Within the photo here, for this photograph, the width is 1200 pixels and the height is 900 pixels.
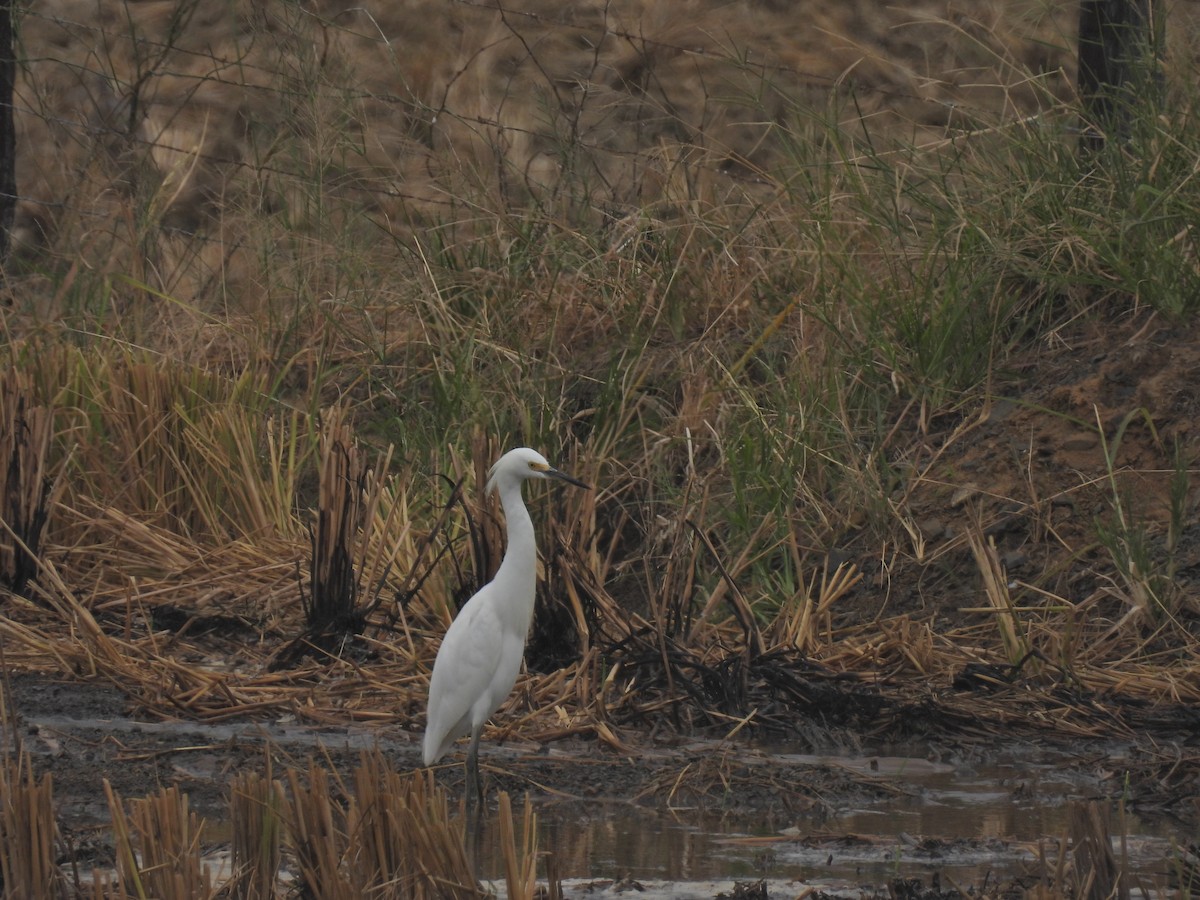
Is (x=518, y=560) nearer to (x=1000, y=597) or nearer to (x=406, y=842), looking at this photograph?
(x=1000, y=597)

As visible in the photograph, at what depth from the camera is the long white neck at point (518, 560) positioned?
4547mm

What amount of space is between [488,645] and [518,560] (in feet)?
0.84

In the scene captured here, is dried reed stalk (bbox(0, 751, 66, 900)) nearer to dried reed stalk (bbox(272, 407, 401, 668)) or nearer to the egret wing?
the egret wing

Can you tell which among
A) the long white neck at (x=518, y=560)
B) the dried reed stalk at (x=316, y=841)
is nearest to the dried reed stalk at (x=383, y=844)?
the dried reed stalk at (x=316, y=841)

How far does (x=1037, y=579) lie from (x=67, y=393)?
3.42m

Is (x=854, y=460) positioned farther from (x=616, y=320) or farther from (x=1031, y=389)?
(x=616, y=320)

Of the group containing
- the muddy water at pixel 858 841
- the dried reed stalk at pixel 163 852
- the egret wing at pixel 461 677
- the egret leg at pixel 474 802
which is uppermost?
the egret wing at pixel 461 677

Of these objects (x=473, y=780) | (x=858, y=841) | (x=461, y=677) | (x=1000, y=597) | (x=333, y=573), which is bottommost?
(x=858, y=841)

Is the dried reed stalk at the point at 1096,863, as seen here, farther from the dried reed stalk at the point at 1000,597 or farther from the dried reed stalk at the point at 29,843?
the dried reed stalk at the point at 1000,597

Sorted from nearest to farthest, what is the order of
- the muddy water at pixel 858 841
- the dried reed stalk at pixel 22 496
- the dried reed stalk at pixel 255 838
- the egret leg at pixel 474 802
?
1. the dried reed stalk at pixel 255 838
2. the muddy water at pixel 858 841
3. the egret leg at pixel 474 802
4. the dried reed stalk at pixel 22 496

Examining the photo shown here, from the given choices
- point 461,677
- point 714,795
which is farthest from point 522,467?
point 714,795

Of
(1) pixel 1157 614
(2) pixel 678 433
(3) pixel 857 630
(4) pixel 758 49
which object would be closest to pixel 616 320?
(2) pixel 678 433

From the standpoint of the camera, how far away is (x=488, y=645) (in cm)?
441

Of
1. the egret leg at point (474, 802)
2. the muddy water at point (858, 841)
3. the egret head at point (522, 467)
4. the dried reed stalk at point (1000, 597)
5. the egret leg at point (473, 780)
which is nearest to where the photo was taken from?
the muddy water at point (858, 841)
